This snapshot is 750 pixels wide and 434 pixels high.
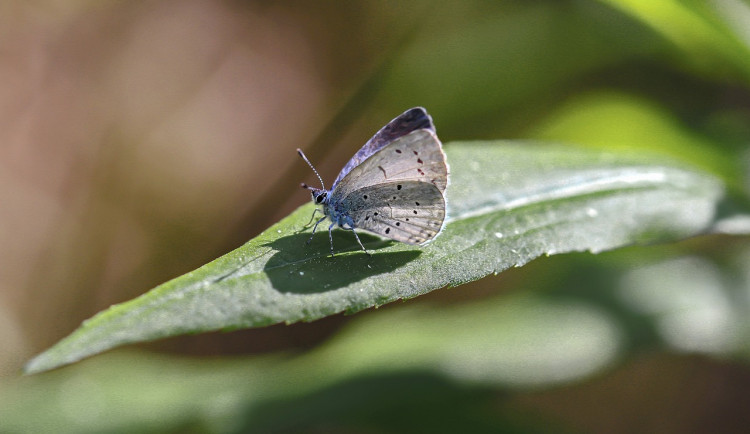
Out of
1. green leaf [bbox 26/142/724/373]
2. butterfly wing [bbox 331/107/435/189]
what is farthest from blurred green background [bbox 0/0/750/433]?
butterfly wing [bbox 331/107/435/189]

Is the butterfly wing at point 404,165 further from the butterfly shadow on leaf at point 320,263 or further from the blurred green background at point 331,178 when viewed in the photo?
the blurred green background at point 331,178

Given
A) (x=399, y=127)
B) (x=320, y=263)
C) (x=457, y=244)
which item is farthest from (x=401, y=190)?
(x=320, y=263)

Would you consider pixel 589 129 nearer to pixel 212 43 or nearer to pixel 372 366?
pixel 372 366

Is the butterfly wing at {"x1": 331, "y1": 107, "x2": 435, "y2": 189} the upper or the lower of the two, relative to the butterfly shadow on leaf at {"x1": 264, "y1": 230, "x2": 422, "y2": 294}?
upper

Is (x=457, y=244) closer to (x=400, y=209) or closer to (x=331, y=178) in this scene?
(x=400, y=209)

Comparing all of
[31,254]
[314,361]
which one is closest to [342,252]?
[314,361]

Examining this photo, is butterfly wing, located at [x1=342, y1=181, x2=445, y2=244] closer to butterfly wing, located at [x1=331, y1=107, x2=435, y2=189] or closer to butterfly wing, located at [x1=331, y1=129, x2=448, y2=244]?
butterfly wing, located at [x1=331, y1=129, x2=448, y2=244]

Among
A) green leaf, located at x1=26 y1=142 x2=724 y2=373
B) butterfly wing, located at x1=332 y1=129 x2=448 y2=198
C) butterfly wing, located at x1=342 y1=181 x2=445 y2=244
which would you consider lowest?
green leaf, located at x1=26 y1=142 x2=724 y2=373
